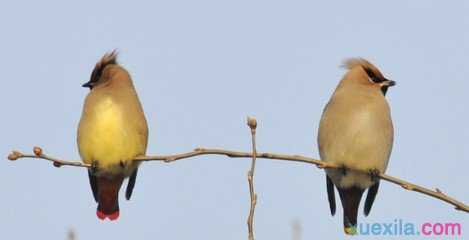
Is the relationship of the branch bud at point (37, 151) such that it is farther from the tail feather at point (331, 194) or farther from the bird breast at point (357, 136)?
the tail feather at point (331, 194)

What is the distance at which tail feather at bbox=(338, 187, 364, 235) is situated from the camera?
20.4ft

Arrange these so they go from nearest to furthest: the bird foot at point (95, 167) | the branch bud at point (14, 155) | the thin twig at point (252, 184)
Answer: the thin twig at point (252, 184) < the branch bud at point (14, 155) < the bird foot at point (95, 167)

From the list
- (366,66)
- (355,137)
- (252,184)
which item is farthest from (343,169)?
(252,184)

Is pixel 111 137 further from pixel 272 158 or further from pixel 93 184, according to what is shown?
pixel 272 158

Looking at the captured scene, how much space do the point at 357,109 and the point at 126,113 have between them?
1.59 m

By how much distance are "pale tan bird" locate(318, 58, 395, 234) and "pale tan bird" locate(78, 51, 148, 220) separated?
51.7 inches

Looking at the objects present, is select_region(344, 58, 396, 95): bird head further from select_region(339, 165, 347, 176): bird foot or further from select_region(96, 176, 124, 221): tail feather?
select_region(96, 176, 124, 221): tail feather

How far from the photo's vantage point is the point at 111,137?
581cm

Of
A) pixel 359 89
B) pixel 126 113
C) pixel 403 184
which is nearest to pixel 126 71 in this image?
pixel 126 113

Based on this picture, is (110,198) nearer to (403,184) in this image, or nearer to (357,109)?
(357,109)

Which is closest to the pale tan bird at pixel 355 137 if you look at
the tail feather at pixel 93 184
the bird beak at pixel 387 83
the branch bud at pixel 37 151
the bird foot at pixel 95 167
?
the bird beak at pixel 387 83

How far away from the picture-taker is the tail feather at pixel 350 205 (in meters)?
6.21

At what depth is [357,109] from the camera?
5918 mm

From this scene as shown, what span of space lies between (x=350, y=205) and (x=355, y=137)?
0.74 m
